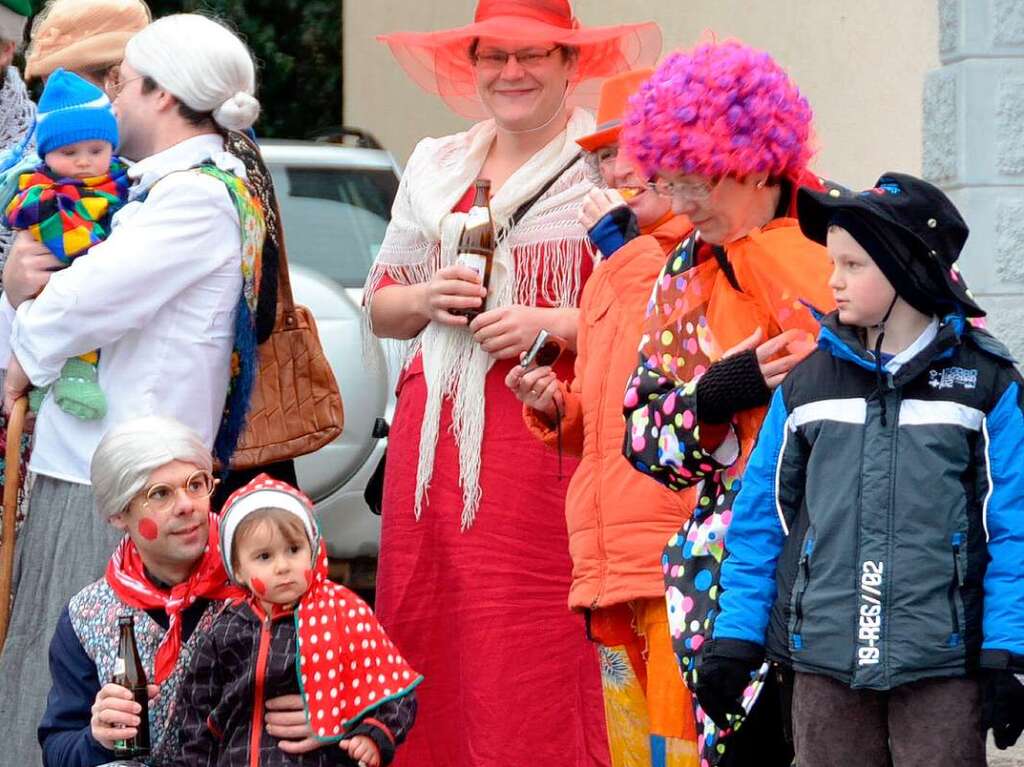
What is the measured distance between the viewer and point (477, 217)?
183 inches

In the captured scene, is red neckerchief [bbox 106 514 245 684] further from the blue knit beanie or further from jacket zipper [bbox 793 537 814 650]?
jacket zipper [bbox 793 537 814 650]

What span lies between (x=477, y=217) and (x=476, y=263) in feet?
0.38

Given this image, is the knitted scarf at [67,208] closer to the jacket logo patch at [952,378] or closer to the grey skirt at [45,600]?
the grey skirt at [45,600]

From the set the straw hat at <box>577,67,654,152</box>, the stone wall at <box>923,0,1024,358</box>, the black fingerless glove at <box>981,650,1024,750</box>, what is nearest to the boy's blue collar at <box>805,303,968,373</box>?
the black fingerless glove at <box>981,650,1024,750</box>

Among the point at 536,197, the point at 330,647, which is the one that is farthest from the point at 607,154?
the point at 330,647

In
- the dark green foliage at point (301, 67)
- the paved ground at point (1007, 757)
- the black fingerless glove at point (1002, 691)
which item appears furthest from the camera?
the dark green foliage at point (301, 67)

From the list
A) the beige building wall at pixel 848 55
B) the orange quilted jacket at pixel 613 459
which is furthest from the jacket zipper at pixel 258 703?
the beige building wall at pixel 848 55

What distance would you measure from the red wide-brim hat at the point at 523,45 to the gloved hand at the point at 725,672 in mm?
1817

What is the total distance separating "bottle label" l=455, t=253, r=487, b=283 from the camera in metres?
4.63

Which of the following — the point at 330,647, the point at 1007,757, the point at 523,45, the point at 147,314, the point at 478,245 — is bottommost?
the point at 1007,757

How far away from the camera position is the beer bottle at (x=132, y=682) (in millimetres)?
3902

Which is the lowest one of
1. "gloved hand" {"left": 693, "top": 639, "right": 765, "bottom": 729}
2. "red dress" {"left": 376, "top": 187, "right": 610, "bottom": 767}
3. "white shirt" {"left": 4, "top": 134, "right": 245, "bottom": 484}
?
"red dress" {"left": 376, "top": 187, "right": 610, "bottom": 767}

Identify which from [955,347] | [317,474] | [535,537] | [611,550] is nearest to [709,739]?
[611,550]

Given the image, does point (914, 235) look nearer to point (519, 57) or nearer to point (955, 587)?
point (955, 587)
